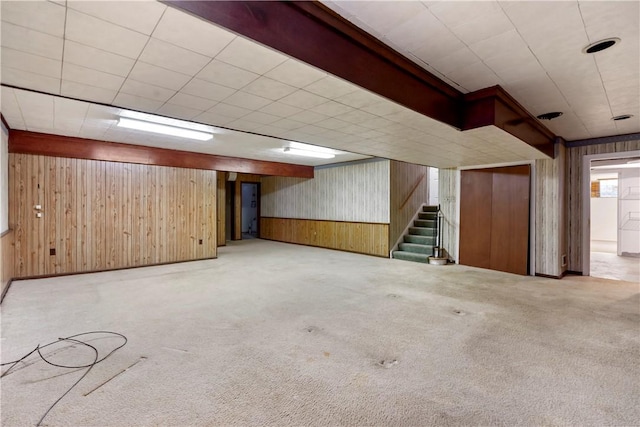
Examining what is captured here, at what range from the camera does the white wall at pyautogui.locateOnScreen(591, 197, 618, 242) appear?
10539mm

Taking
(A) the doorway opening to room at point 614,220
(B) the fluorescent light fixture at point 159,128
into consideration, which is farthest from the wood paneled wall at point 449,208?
(B) the fluorescent light fixture at point 159,128

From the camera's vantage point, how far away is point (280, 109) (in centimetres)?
305

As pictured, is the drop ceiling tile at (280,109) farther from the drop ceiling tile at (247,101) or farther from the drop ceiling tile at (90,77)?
the drop ceiling tile at (90,77)

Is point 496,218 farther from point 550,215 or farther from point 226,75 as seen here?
point 226,75

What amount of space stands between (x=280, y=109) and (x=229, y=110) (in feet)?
1.72

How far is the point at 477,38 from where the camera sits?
226cm

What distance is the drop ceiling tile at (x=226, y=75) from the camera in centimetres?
217

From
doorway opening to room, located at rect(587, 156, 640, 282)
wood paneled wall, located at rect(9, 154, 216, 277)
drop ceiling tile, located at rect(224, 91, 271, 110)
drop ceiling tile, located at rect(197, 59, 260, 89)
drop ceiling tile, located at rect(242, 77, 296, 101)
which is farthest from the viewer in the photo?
doorway opening to room, located at rect(587, 156, 640, 282)

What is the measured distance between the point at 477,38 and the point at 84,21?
2.54 meters

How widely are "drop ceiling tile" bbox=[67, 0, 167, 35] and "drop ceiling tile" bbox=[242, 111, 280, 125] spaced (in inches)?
59.3

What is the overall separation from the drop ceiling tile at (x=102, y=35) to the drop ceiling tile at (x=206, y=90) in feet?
1.65

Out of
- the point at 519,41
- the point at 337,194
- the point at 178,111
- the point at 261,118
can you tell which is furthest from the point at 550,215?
the point at 178,111

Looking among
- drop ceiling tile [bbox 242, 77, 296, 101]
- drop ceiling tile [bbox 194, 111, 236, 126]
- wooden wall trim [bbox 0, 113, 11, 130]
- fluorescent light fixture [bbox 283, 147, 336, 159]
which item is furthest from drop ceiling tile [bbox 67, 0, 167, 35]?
fluorescent light fixture [bbox 283, 147, 336, 159]

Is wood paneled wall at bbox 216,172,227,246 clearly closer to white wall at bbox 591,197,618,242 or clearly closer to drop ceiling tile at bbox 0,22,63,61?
drop ceiling tile at bbox 0,22,63,61
